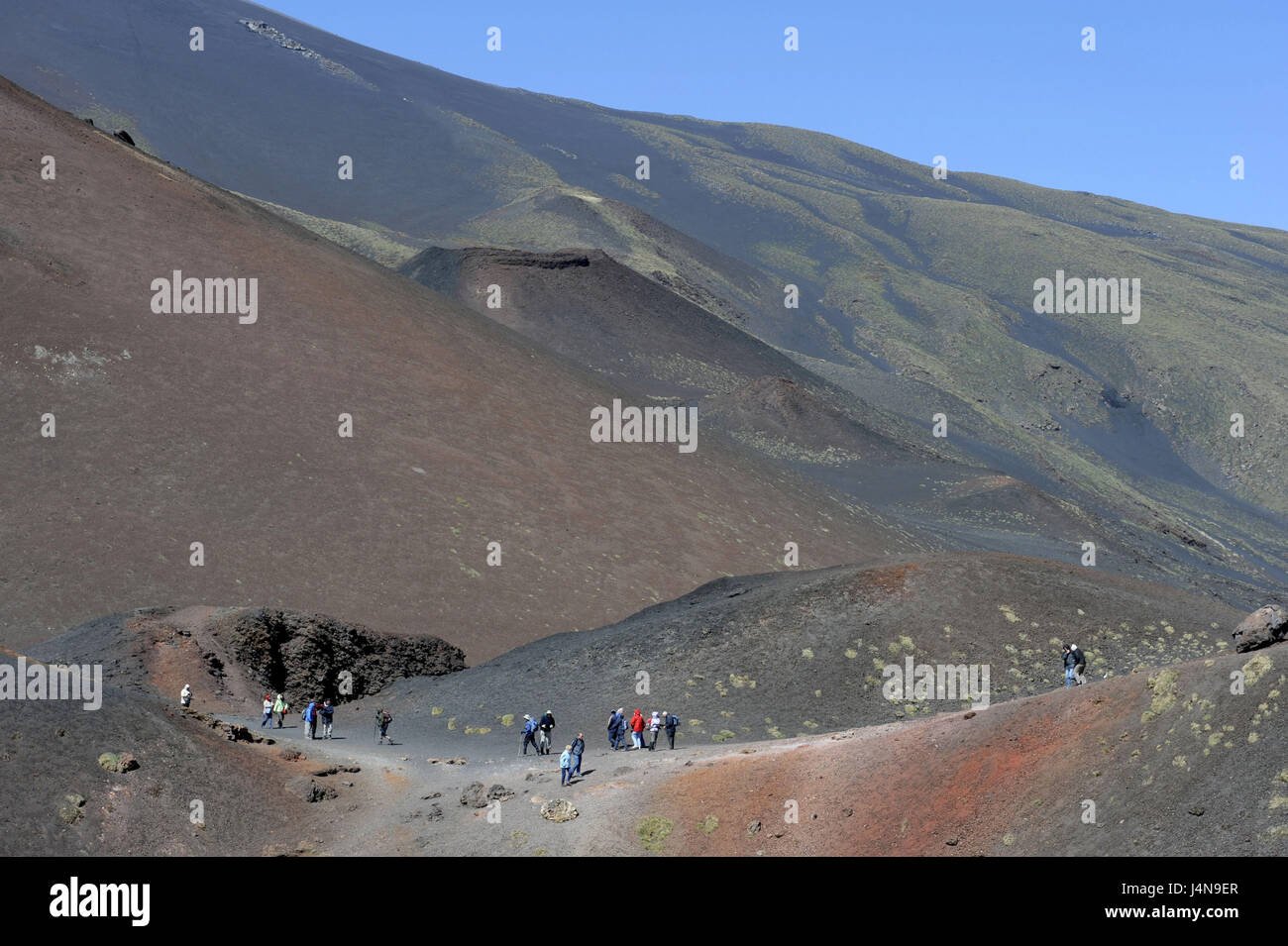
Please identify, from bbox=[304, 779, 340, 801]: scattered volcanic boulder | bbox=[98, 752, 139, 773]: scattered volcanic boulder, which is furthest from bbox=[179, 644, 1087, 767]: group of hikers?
bbox=[98, 752, 139, 773]: scattered volcanic boulder

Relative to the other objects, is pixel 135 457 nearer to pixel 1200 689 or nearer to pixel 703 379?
pixel 1200 689

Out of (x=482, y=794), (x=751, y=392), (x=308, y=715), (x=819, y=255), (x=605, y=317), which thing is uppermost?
(x=819, y=255)

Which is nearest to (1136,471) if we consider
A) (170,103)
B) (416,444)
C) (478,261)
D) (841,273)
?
(841,273)

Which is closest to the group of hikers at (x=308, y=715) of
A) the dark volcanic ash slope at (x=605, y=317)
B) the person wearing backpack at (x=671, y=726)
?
the person wearing backpack at (x=671, y=726)

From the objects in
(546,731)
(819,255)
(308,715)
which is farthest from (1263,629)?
(819,255)

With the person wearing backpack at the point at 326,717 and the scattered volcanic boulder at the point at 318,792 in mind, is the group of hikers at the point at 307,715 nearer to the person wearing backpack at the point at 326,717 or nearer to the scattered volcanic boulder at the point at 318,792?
the person wearing backpack at the point at 326,717

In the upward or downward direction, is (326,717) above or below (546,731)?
above

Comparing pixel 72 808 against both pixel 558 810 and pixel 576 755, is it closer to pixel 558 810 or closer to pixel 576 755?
pixel 558 810
